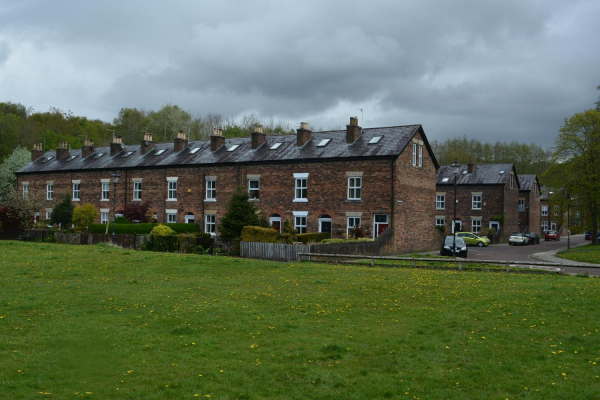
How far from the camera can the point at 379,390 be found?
25.8 ft

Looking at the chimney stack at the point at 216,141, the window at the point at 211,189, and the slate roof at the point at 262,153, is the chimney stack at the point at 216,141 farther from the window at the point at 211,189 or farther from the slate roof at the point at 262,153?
the window at the point at 211,189

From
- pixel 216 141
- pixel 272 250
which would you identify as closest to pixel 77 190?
pixel 216 141

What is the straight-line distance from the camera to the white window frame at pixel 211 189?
143 feet

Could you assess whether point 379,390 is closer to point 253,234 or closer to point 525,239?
point 253,234

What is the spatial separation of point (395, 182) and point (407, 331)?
25231 millimetres

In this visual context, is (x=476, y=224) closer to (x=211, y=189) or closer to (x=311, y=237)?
(x=211, y=189)

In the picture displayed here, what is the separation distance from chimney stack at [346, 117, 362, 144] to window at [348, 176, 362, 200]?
3.67 m

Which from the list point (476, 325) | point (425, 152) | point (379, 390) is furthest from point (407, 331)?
point (425, 152)

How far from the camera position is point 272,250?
27.7m

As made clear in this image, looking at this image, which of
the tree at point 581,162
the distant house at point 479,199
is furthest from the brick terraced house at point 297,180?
the distant house at point 479,199

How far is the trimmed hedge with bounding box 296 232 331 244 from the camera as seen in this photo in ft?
110

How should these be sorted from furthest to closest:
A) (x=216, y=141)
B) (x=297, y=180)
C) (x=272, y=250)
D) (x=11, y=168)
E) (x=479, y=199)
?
(x=11, y=168), (x=479, y=199), (x=216, y=141), (x=297, y=180), (x=272, y=250)

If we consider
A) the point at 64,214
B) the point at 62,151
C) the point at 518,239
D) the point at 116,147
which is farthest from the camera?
the point at 62,151

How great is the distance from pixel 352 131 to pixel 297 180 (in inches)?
214
